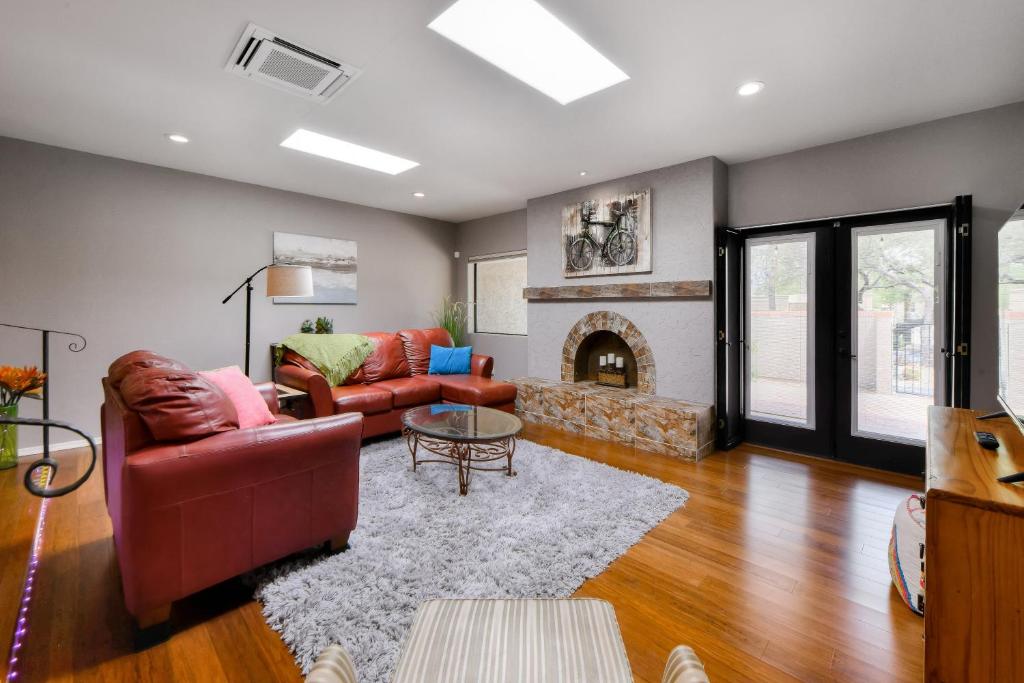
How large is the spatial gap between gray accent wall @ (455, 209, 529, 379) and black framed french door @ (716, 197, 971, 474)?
2618 millimetres

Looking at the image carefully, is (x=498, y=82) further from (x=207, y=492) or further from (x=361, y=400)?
(x=361, y=400)

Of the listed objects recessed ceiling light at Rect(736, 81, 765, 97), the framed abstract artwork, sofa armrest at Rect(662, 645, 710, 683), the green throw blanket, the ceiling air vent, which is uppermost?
recessed ceiling light at Rect(736, 81, 765, 97)

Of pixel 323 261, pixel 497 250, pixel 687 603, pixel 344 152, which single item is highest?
pixel 344 152

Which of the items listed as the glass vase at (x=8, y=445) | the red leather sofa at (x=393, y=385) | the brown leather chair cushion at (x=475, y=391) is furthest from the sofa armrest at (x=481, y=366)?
the glass vase at (x=8, y=445)

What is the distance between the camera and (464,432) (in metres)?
2.90

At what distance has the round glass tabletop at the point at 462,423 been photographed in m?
2.84

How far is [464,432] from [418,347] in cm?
235

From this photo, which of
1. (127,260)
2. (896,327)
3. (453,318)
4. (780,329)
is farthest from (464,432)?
(453,318)

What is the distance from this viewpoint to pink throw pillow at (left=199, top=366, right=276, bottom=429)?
2383mm

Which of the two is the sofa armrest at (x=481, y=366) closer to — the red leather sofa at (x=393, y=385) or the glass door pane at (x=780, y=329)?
the red leather sofa at (x=393, y=385)

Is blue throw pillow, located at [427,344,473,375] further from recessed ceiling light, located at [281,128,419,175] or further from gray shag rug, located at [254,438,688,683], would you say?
recessed ceiling light, located at [281,128,419,175]

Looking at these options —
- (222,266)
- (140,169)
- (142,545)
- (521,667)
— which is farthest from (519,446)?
(140,169)

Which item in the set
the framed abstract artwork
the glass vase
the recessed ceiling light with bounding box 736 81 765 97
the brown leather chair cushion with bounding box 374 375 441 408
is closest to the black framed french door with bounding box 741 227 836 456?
the recessed ceiling light with bounding box 736 81 765 97

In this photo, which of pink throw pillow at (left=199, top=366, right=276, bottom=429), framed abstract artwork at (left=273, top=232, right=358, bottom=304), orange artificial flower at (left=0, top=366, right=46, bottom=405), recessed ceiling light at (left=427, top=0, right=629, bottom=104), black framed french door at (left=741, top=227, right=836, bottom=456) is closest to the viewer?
recessed ceiling light at (left=427, top=0, right=629, bottom=104)
